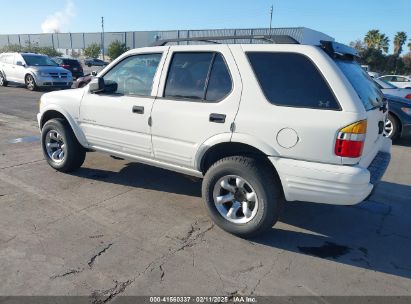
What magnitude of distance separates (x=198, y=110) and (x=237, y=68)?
573 mm

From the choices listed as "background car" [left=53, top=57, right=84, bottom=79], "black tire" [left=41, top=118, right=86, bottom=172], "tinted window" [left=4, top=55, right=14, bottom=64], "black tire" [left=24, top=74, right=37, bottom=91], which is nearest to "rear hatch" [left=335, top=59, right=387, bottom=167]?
"black tire" [left=41, top=118, right=86, bottom=172]

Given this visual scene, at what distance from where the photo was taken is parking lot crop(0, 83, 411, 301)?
2.77 m

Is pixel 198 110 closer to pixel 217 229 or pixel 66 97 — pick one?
pixel 217 229

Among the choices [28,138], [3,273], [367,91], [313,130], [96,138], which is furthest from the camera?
[28,138]

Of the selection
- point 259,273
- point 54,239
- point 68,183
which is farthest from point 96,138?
point 259,273

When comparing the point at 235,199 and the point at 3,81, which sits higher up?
the point at 235,199

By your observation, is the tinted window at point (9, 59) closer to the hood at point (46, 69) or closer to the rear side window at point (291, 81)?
the hood at point (46, 69)

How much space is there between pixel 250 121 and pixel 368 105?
111cm

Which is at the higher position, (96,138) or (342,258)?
(96,138)

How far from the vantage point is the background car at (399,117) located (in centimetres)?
785

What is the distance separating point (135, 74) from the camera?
4254 millimetres

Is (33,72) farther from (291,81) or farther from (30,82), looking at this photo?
(291,81)

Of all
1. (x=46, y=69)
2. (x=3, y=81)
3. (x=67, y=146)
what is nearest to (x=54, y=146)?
(x=67, y=146)

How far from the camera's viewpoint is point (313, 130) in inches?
117
